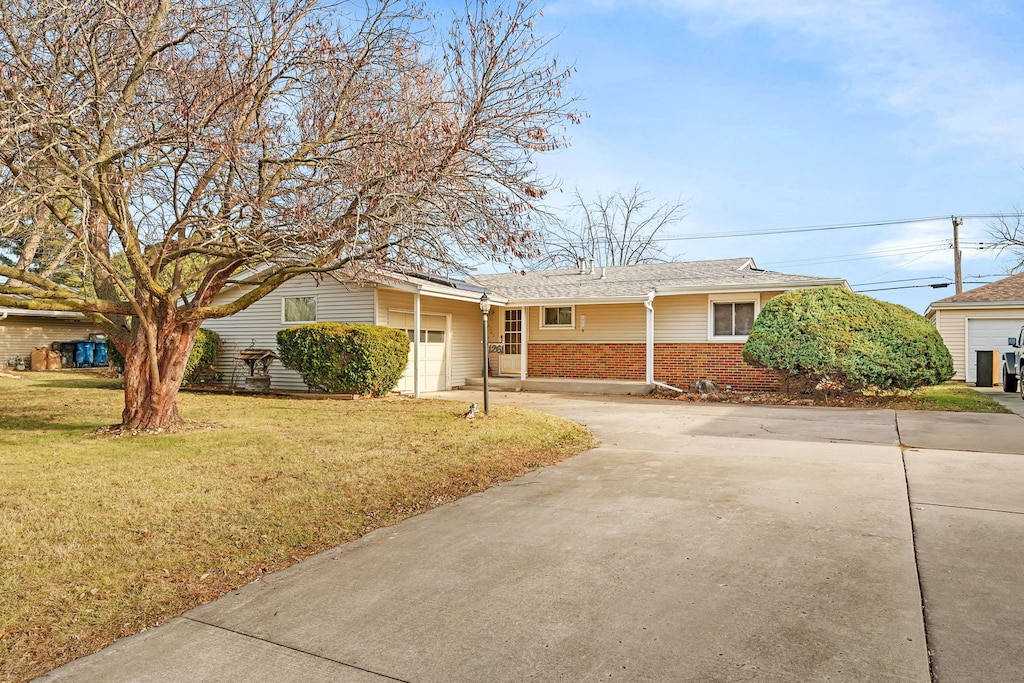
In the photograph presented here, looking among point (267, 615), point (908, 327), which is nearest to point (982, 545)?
point (267, 615)

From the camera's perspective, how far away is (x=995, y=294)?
21047 mm

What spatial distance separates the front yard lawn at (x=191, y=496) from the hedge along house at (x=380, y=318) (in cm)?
533

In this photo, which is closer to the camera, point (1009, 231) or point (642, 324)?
point (642, 324)

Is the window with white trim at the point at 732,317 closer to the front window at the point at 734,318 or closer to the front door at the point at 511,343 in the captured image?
the front window at the point at 734,318

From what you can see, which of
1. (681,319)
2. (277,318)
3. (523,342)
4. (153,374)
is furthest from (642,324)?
(153,374)

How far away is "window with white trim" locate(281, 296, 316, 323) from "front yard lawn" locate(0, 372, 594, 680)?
605 centimetres

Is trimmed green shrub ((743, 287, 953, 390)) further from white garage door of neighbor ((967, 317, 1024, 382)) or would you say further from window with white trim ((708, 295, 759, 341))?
white garage door of neighbor ((967, 317, 1024, 382))

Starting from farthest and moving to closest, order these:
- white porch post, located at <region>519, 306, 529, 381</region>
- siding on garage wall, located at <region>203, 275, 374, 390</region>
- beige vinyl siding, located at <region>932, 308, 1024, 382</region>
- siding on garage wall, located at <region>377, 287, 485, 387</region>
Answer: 1. beige vinyl siding, located at <region>932, 308, 1024, 382</region>
2. white porch post, located at <region>519, 306, 529, 381</region>
3. siding on garage wall, located at <region>377, 287, 485, 387</region>
4. siding on garage wall, located at <region>203, 275, 374, 390</region>

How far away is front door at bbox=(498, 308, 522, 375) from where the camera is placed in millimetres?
20248

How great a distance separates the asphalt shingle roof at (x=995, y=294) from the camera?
66.7 ft

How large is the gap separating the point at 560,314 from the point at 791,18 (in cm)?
1056

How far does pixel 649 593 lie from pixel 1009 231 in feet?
96.2

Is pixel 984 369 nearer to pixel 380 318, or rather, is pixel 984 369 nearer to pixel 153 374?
pixel 380 318

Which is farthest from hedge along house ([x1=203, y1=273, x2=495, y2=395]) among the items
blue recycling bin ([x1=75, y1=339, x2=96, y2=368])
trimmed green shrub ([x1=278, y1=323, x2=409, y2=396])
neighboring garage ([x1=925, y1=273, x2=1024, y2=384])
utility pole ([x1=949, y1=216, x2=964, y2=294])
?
utility pole ([x1=949, y1=216, x2=964, y2=294])
